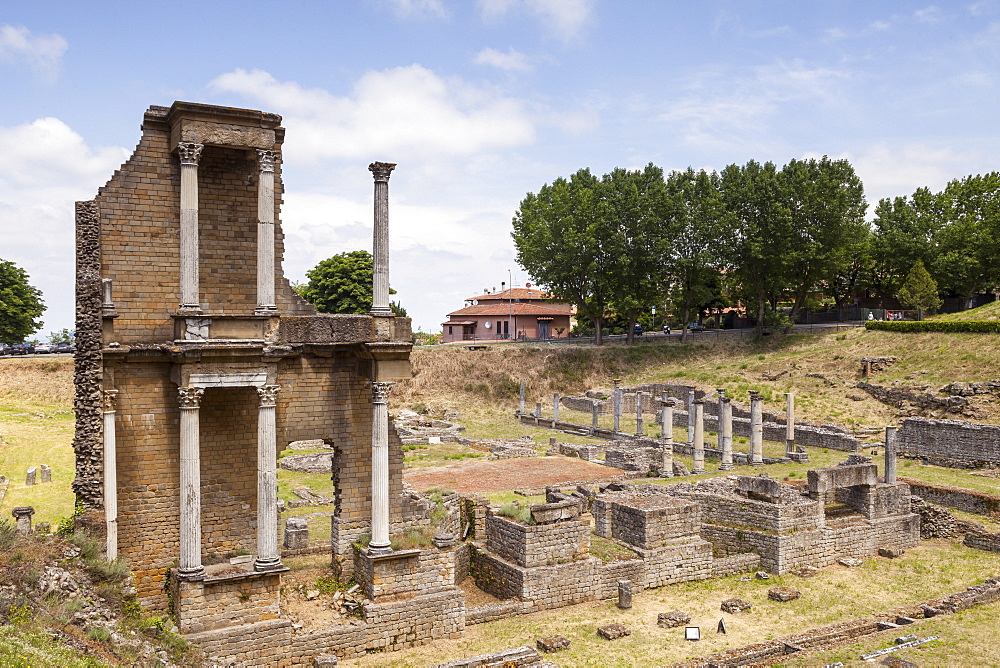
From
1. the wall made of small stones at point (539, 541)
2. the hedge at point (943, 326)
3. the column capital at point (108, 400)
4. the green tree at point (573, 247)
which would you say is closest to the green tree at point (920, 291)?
the hedge at point (943, 326)

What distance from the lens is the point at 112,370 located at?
42.2ft

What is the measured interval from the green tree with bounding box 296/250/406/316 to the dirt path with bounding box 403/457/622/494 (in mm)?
34109

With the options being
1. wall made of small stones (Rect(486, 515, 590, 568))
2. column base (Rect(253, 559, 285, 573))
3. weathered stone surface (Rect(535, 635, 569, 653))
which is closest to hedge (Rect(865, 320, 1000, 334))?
wall made of small stones (Rect(486, 515, 590, 568))

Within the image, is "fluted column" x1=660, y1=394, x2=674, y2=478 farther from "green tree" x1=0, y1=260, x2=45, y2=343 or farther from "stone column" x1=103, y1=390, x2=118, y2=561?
"green tree" x1=0, y1=260, x2=45, y2=343

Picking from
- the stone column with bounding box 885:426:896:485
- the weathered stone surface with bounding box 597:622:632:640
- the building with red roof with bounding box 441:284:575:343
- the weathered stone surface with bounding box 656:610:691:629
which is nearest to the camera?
the weathered stone surface with bounding box 597:622:632:640

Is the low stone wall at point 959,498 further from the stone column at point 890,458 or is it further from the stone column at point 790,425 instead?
the stone column at point 790,425

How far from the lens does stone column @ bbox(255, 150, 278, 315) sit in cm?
1332

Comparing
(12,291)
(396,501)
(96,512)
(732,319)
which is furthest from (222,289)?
(732,319)

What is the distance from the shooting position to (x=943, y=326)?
4238 centimetres

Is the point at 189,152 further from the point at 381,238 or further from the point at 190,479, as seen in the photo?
the point at 190,479

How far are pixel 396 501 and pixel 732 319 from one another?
53.7 metres

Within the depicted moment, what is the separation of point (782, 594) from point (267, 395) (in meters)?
11.6

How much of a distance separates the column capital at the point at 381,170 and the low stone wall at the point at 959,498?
18897mm

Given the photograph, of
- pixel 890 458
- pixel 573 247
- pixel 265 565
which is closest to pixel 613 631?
pixel 265 565
